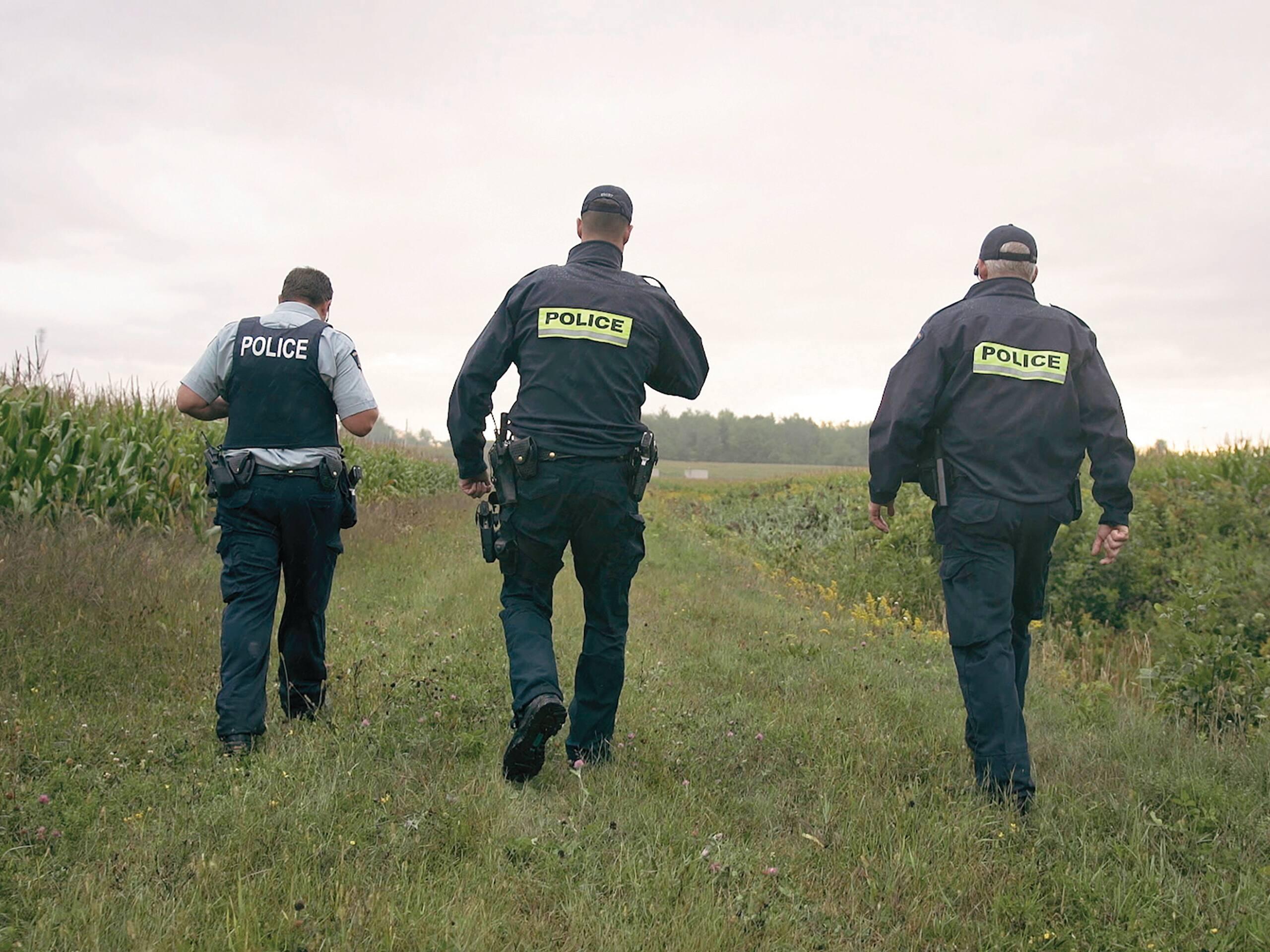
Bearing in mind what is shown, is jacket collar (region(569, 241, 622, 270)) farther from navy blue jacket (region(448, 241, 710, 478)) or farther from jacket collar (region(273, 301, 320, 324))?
jacket collar (region(273, 301, 320, 324))

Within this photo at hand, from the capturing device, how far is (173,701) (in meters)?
5.03

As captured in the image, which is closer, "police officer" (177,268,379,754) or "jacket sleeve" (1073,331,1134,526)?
"jacket sleeve" (1073,331,1134,526)

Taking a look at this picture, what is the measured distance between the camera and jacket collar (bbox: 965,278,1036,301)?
4312 millimetres

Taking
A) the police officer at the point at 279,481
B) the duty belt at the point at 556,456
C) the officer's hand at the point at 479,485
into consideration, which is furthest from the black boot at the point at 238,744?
the duty belt at the point at 556,456

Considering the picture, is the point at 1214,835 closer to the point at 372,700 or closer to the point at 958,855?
the point at 958,855

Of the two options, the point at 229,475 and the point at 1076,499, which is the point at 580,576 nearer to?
the point at 229,475

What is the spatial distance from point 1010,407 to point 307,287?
330 centimetres

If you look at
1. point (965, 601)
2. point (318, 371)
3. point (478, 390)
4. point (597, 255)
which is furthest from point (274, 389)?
point (965, 601)

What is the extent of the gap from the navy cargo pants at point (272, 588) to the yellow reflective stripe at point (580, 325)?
4.47 feet

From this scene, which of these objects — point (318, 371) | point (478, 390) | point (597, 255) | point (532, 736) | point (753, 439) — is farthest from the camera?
point (753, 439)

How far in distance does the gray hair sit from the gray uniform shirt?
9.69ft

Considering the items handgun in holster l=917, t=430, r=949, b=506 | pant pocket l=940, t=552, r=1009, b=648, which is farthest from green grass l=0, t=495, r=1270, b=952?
handgun in holster l=917, t=430, r=949, b=506

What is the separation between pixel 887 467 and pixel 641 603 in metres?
4.94

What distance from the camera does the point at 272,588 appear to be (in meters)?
4.50
